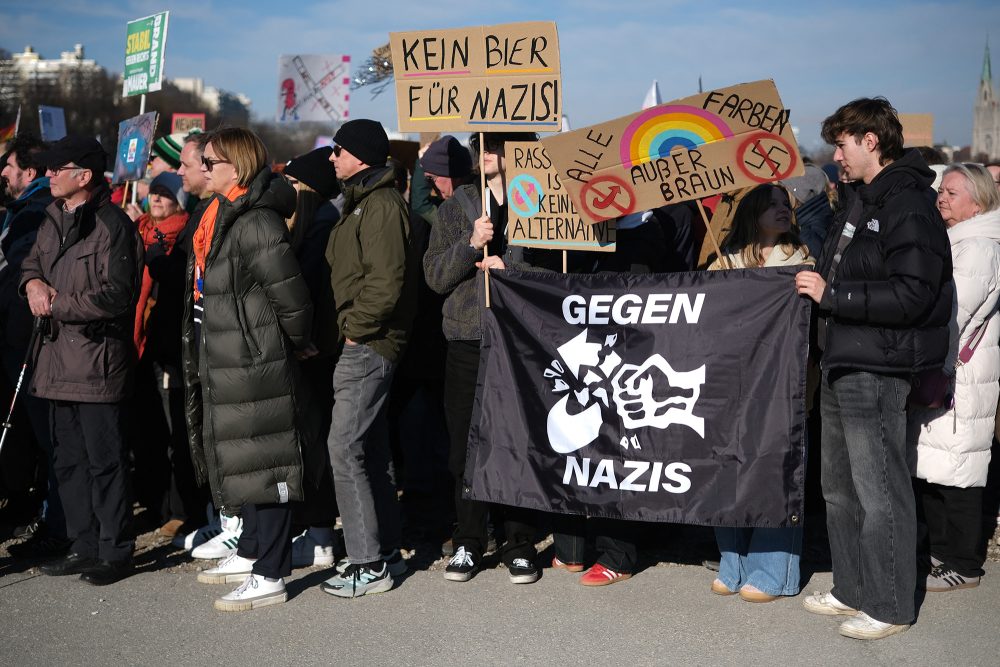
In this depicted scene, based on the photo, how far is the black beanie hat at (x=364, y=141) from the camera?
203 inches

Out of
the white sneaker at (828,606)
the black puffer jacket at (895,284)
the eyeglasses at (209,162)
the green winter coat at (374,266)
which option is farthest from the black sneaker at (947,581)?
the eyeglasses at (209,162)

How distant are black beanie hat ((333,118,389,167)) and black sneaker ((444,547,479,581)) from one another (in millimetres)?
2016

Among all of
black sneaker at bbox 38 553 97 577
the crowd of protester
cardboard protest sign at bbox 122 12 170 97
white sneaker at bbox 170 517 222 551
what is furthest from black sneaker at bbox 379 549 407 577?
cardboard protest sign at bbox 122 12 170 97

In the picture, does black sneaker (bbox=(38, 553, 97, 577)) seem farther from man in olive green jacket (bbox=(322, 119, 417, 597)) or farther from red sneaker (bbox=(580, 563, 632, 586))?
red sneaker (bbox=(580, 563, 632, 586))

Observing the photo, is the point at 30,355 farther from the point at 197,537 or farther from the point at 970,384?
the point at 970,384

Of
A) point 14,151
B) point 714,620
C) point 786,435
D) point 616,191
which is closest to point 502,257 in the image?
point 616,191

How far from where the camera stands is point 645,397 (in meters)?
4.78

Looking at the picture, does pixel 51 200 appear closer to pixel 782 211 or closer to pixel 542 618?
pixel 542 618

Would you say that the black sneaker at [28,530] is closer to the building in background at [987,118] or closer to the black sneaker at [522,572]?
the black sneaker at [522,572]

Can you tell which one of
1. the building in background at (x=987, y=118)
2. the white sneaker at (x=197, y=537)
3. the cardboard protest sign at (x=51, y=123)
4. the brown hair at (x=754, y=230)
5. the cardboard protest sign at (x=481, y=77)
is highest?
the building in background at (x=987, y=118)

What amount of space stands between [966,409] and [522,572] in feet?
7.50

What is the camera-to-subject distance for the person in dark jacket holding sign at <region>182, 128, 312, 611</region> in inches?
189

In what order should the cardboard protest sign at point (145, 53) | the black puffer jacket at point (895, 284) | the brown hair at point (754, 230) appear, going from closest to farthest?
the black puffer jacket at point (895, 284) → the brown hair at point (754, 230) → the cardboard protest sign at point (145, 53)

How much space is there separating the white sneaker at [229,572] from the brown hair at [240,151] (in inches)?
74.9
